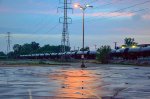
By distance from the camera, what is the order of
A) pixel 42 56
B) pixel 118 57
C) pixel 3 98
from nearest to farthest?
1. pixel 3 98
2. pixel 118 57
3. pixel 42 56

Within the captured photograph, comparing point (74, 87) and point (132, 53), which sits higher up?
point (132, 53)

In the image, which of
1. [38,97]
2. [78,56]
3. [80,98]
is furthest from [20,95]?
[78,56]

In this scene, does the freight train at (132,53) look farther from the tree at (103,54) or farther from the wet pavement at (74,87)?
the wet pavement at (74,87)

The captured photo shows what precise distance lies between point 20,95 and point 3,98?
1.26m

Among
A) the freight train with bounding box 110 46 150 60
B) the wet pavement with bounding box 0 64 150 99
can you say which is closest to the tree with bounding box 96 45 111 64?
the freight train with bounding box 110 46 150 60

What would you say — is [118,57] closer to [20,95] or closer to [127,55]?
[127,55]

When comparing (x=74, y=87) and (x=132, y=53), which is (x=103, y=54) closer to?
(x=132, y=53)

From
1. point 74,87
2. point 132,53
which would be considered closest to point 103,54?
point 132,53

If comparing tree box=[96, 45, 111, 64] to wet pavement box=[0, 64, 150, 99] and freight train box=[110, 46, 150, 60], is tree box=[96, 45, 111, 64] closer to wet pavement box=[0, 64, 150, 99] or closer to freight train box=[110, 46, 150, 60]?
freight train box=[110, 46, 150, 60]

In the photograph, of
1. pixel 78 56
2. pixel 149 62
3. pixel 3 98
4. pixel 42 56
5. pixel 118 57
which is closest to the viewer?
pixel 3 98

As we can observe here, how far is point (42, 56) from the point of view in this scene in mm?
147625

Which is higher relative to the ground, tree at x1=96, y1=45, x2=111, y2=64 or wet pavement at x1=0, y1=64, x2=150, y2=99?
tree at x1=96, y1=45, x2=111, y2=64

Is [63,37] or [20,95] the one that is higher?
[63,37]

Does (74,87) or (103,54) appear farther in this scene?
(103,54)
